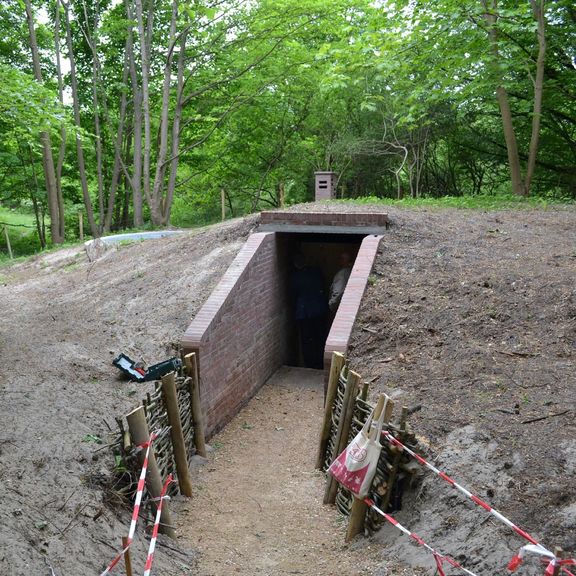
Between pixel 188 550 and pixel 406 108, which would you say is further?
pixel 406 108

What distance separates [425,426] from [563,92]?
13825 mm

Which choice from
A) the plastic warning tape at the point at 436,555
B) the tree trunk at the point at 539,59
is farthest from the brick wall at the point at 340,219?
the plastic warning tape at the point at 436,555

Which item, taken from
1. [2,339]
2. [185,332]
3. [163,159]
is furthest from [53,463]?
[163,159]

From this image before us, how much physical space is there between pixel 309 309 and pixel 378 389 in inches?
207

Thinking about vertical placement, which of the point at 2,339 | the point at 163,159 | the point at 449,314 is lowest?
the point at 2,339

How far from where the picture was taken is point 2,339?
28.1 feet

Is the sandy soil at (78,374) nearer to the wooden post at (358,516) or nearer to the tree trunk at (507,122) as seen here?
the wooden post at (358,516)

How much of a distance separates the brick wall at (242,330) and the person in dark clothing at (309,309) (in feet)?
1.05

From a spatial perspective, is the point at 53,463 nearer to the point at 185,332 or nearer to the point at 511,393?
the point at 185,332

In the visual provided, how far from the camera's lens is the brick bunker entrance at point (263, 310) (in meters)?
8.17

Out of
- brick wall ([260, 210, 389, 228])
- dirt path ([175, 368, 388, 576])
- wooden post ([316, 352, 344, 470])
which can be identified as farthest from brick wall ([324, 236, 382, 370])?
dirt path ([175, 368, 388, 576])

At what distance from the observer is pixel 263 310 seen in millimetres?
10508

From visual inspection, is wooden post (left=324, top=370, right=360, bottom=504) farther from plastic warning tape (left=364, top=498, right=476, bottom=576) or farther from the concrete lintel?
the concrete lintel

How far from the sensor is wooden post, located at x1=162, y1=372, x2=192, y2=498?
607cm
